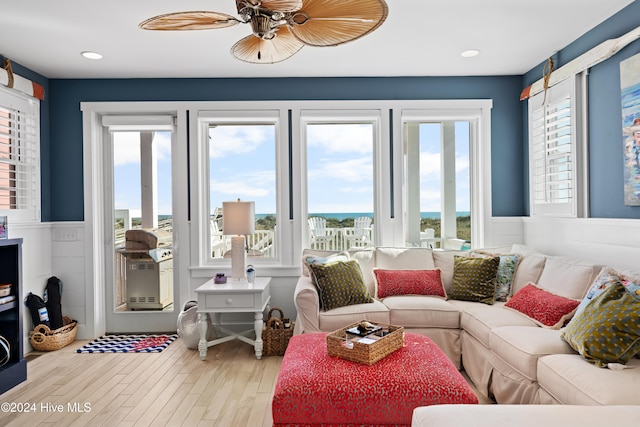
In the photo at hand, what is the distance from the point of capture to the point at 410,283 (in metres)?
3.52

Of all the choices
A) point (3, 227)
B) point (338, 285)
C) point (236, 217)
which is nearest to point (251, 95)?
point (236, 217)

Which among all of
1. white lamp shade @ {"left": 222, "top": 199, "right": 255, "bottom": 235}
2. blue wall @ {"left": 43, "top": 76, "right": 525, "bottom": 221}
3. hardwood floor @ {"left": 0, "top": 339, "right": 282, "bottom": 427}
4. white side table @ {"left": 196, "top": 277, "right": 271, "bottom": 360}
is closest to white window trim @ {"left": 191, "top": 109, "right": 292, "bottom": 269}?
blue wall @ {"left": 43, "top": 76, "right": 525, "bottom": 221}

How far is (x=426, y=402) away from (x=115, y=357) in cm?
283

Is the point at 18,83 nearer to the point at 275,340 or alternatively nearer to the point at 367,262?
the point at 275,340

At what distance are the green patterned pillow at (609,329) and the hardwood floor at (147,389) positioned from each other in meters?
1.78

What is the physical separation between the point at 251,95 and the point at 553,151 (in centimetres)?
287

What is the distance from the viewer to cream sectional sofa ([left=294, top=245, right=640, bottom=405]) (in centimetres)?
193

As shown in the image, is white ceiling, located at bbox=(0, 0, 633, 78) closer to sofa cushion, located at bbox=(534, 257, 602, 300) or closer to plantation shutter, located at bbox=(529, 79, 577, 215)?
plantation shutter, located at bbox=(529, 79, 577, 215)

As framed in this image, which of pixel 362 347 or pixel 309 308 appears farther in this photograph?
pixel 309 308

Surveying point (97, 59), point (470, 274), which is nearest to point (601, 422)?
point (470, 274)

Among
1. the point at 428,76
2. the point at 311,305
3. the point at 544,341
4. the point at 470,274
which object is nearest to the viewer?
the point at 544,341

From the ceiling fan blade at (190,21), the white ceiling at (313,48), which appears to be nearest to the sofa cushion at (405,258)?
the white ceiling at (313,48)

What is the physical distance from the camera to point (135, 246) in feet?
14.1

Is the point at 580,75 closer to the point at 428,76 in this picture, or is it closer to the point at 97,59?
the point at 428,76
